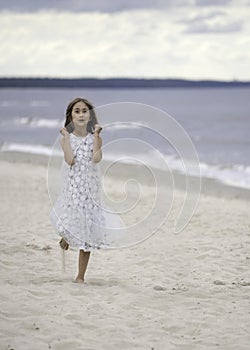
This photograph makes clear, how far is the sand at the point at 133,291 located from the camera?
5.09 meters

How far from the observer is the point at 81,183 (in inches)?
244

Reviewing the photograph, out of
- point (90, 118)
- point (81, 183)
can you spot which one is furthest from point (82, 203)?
point (90, 118)

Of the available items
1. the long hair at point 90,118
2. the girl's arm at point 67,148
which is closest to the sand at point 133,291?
the girl's arm at point 67,148

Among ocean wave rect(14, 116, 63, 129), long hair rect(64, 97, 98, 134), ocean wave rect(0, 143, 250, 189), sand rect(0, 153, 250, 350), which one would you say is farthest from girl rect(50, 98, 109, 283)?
ocean wave rect(14, 116, 63, 129)

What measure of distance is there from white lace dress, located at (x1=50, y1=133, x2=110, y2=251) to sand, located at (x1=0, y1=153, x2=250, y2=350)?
1.47ft

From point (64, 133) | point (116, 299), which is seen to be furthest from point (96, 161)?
point (116, 299)

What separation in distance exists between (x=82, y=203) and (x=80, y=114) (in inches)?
30.9

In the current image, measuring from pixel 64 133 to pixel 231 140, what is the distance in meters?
26.3

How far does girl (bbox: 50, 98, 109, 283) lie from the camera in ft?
20.3

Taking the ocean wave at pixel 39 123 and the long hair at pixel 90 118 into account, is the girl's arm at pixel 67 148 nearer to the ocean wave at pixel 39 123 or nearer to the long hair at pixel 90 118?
the long hair at pixel 90 118

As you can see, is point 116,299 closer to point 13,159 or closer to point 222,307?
point 222,307

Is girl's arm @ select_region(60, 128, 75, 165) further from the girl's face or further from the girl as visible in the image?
the girl's face

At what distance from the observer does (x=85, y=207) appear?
6242 millimetres

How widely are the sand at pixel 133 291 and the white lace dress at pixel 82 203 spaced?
1.47 ft
